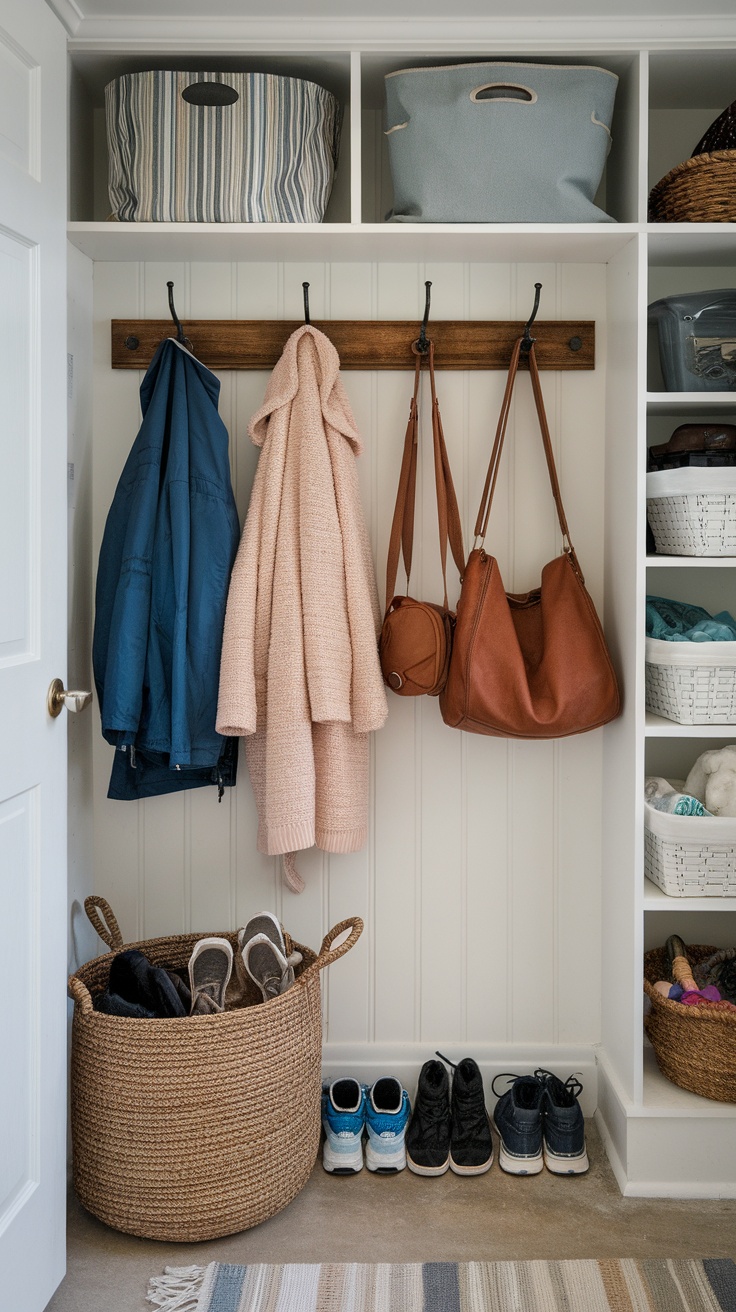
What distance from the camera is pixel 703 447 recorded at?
1.98 m

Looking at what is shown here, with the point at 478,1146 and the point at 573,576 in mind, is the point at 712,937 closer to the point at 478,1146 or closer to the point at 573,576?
the point at 478,1146

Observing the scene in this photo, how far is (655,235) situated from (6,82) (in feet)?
3.94

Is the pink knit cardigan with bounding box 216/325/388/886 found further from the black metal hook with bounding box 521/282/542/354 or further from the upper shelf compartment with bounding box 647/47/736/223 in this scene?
the upper shelf compartment with bounding box 647/47/736/223

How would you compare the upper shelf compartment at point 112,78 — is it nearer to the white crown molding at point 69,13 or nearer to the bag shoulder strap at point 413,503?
the white crown molding at point 69,13

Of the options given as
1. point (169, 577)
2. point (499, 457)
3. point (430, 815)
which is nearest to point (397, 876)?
point (430, 815)

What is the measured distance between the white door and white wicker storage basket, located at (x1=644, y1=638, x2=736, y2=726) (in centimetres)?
115

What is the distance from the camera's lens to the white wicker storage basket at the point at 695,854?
1959 mm

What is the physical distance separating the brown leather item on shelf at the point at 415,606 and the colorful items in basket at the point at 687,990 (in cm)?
76

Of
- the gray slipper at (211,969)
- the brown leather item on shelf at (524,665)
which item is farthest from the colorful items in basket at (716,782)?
the gray slipper at (211,969)

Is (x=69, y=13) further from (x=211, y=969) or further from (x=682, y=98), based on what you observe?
(x=211, y=969)

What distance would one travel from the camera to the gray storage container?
1.99m

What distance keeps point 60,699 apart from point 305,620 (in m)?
0.53

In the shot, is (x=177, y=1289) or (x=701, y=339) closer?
(x=177, y=1289)

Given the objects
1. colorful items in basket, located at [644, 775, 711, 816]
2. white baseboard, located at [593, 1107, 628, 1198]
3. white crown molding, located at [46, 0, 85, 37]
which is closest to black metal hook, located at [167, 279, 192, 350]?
white crown molding, located at [46, 0, 85, 37]
